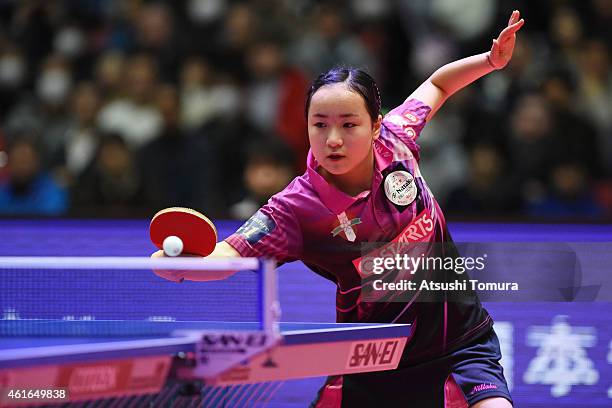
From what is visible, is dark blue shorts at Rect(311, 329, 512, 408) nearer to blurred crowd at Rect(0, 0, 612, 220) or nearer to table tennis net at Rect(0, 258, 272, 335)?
table tennis net at Rect(0, 258, 272, 335)

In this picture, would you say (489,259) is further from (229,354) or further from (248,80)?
(248,80)

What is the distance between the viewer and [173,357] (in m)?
3.05

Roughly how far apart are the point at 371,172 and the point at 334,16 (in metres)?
5.50

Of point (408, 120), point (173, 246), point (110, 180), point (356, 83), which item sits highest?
point (110, 180)

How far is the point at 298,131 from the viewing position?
29.1 feet

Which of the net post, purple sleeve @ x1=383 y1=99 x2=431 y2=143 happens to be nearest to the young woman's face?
purple sleeve @ x1=383 y1=99 x2=431 y2=143

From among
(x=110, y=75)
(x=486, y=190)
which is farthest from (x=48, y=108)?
(x=486, y=190)

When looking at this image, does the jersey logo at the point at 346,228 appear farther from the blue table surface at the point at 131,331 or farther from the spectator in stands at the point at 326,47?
the spectator in stands at the point at 326,47

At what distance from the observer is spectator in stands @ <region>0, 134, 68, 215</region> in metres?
7.86

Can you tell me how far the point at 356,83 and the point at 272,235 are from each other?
630mm

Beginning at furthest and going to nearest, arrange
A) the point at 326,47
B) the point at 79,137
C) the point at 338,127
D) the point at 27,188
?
1. the point at 79,137
2. the point at 326,47
3. the point at 27,188
4. the point at 338,127

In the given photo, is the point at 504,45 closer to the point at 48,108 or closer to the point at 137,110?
the point at 137,110

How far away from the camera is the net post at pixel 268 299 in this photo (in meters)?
3.13

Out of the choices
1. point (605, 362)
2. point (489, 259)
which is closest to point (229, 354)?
point (489, 259)
